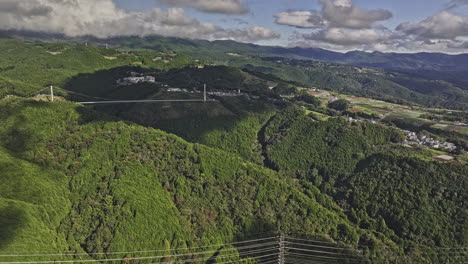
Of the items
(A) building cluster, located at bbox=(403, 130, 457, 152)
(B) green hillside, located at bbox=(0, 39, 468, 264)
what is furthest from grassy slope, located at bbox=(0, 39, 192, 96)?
(A) building cluster, located at bbox=(403, 130, 457, 152)

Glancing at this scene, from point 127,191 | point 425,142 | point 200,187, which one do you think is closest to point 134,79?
point 200,187

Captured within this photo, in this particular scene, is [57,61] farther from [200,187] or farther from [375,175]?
[375,175]

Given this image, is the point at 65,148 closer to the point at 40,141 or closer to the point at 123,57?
the point at 40,141

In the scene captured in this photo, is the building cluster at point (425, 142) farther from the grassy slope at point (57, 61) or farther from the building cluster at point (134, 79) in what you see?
the grassy slope at point (57, 61)

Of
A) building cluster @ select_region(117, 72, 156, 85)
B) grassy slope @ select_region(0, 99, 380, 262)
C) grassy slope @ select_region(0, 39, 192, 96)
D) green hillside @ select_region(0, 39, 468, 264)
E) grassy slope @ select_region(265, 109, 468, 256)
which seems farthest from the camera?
grassy slope @ select_region(0, 39, 192, 96)

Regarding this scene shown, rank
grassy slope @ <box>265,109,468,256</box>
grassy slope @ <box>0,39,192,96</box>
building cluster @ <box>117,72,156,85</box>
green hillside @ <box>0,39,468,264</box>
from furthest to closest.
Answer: grassy slope @ <box>0,39,192,96</box>, building cluster @ <box>117,72,156,85</box>, grassy slope @ <box>265,109,468,256</box>, green hillside @ <box>0,39,468,264</box>

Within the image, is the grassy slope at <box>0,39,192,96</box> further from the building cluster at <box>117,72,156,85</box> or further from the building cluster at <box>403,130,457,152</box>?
the building cluster at <box>403,130,457,152</box>
